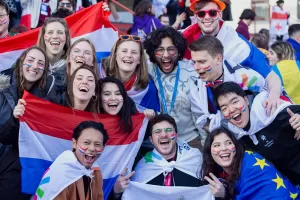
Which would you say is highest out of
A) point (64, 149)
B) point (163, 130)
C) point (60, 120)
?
point (60, 120)

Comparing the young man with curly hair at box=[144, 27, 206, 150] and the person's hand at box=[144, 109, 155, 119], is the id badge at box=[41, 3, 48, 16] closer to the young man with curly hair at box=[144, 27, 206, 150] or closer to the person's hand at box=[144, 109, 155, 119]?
the young man with curly hair at box=[144, 27, 206, 150]

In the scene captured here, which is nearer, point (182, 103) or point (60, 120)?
point (60, 120)

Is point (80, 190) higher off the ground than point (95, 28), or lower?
lower

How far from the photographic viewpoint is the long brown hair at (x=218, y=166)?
18.0 ft

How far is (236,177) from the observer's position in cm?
547

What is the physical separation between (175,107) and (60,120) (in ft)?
4.39

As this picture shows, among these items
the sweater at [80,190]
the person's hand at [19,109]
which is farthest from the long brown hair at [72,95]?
the sweater at [80,190]

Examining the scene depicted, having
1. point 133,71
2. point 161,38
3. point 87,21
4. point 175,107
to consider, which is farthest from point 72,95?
point 87,21

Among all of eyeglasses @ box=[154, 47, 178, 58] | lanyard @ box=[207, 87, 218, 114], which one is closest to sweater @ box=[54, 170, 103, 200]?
lanyard @ box=[207, 87, 218, 114]

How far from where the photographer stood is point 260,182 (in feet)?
17.5

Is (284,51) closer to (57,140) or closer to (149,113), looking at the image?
(149,113)

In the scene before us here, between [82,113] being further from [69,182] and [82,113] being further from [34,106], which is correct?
[69,182]

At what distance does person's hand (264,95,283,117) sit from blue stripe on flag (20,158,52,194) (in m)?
2.21

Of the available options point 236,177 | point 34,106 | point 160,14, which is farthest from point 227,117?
point 160,14
